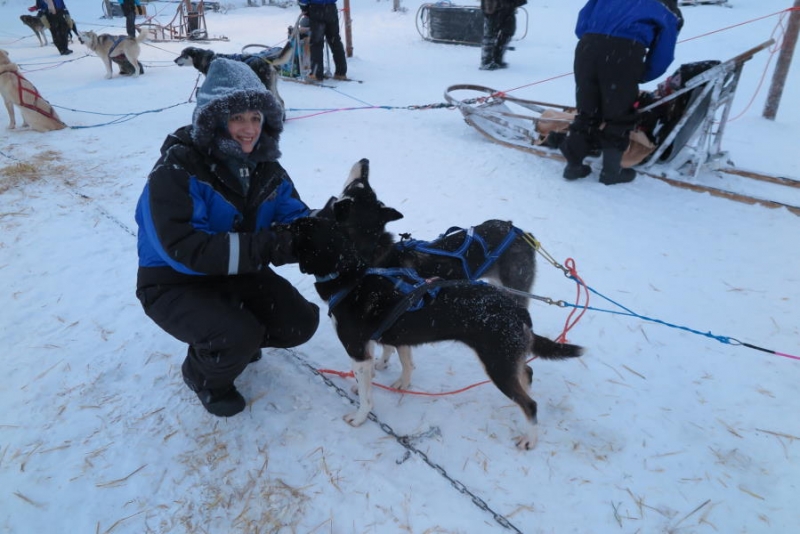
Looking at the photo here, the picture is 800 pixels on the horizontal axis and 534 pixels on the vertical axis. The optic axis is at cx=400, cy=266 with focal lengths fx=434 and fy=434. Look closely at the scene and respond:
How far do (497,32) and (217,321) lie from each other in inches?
355

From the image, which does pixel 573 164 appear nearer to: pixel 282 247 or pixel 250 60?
pixel 282 247

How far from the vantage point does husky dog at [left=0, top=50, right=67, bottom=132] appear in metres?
5.88

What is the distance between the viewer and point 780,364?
2.36 meters

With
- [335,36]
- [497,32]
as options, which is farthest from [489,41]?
[335,36]

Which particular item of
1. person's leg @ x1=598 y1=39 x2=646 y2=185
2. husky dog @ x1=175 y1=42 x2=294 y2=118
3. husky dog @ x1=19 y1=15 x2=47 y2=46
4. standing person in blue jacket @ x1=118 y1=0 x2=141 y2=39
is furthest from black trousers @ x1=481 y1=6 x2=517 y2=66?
husky dog @ x1=19 y1=15 x2=47 y2=46

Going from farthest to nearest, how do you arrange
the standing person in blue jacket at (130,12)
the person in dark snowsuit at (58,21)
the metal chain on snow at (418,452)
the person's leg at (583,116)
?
the standing person in blue jacket at (130,12), the person in dark snowsuit at (58,21), the person's leg at (583,116), the metal chain on snow at (418,452)

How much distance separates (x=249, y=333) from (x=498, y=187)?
3.12m

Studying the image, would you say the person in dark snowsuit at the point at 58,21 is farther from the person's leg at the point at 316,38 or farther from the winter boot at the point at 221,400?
the winter boot at the point at 221,400

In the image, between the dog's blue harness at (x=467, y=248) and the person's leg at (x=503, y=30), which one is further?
the person's leg at (x=503, y=30)

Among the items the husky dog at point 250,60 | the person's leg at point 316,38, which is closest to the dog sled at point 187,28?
the person's leg at point 316,38

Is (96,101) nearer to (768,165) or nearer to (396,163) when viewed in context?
(396,163)

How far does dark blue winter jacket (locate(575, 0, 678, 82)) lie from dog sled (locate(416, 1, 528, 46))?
27.5 feet

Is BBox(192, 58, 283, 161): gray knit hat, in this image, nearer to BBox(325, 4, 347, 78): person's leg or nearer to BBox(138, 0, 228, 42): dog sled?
BBox(325, 4, 347, 78): person's leg

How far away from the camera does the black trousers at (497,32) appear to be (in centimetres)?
867
